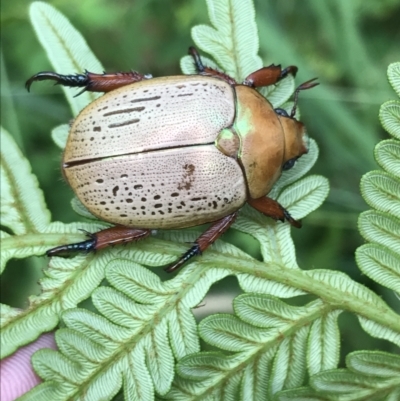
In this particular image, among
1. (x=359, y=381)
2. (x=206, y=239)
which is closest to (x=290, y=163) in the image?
(x=206, y=239)

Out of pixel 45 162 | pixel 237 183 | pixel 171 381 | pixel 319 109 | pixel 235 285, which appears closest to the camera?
pixel 171 381

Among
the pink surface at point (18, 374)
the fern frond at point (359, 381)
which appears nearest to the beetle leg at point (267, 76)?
the fern frond at point (359, 381)

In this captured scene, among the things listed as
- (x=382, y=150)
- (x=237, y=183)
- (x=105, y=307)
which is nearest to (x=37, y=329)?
(x=105, y=307)

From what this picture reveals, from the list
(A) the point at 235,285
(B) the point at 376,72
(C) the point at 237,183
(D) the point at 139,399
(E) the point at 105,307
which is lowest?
(A) the point at 235,285

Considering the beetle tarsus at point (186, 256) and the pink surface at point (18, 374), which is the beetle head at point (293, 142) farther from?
the pink surface at point (18, 374)

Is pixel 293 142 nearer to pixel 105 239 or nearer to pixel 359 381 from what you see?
pixel 105 239

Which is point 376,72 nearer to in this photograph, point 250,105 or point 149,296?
point 250,105

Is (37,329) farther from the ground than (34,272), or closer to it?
farther from the ground
